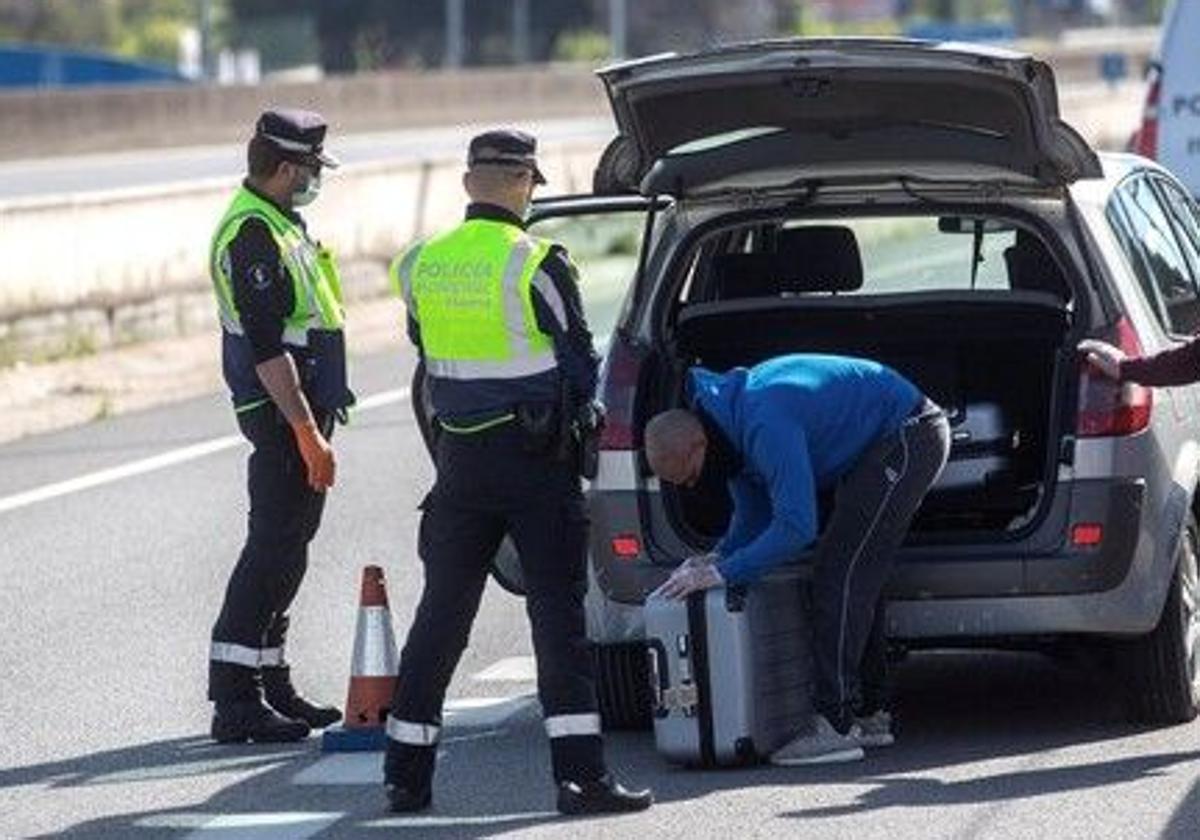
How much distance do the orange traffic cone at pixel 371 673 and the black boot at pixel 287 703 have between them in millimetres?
459

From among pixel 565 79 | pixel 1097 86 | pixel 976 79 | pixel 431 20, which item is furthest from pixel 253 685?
pixel 431 20

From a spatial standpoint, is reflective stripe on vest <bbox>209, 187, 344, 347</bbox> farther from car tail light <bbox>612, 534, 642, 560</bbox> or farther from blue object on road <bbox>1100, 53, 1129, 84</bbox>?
blue object on road <bbox>1100, 53, 1129, 84</bbox>

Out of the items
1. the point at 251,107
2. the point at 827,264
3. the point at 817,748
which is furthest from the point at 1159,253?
the point at 251,107

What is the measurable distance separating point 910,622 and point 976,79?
1.45 meters

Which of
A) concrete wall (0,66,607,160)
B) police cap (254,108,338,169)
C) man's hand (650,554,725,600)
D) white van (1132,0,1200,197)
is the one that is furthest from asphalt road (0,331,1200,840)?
concrete wall (0,66,607,160)

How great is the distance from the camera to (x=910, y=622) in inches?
400

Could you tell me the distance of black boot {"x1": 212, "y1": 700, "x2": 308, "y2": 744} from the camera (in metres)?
10.6

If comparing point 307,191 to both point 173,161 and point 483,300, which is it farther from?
point 173,161

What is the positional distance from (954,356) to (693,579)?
5.30 ft

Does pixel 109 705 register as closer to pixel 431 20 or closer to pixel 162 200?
pixel 162 200

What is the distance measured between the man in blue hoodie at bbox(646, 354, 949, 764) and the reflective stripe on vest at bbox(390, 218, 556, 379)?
0.48 m

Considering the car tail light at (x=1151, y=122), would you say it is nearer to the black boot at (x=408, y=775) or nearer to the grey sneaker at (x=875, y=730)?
the grey sneaker at (x=875, y=730)

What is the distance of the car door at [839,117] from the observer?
9.97 meters

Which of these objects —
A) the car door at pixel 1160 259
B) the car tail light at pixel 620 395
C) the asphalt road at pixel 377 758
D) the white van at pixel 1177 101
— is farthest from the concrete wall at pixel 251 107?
the car tail light at pixel 620 395
